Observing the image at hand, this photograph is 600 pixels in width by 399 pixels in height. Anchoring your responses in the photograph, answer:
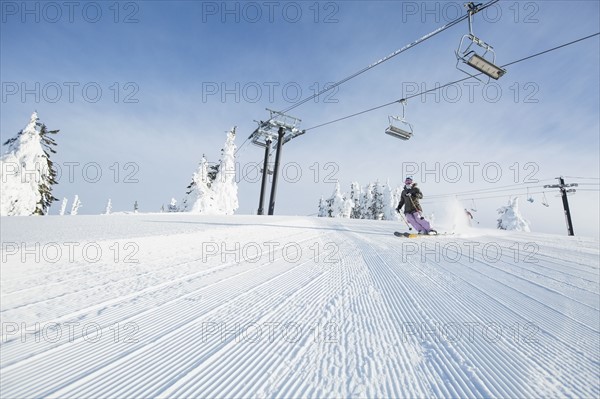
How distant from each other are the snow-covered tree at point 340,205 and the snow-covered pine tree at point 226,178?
25810 millimetres

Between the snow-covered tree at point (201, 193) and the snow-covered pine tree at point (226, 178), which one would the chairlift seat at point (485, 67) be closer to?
the snow-covered tree at point (201, 193)

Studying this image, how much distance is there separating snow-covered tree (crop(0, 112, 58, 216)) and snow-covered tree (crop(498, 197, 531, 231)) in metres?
54.9

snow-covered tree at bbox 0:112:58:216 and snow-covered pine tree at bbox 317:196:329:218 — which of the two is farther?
snow-covered pine tree at bbox 317:196:329:218

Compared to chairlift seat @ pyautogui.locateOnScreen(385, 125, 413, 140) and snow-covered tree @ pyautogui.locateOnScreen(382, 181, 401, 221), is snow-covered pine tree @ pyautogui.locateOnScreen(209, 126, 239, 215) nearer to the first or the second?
chairlift seat @ pyautogui.locateOnScreen(385, 125, 413, 140)

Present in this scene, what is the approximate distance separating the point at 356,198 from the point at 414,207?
181ft

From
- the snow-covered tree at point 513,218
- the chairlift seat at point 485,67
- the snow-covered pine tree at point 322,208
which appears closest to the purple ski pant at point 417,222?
the chairlift seat at point 485,67

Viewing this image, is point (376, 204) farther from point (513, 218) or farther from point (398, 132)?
point (398, 132)

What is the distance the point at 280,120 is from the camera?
22.2m

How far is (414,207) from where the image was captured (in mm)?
9688

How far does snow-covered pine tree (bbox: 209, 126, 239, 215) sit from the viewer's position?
36094mm

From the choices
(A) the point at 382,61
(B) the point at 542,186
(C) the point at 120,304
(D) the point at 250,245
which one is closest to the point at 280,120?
(A) the point at 382,61

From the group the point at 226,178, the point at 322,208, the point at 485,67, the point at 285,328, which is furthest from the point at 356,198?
the point at 285,328

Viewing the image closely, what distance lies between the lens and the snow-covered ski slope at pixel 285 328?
1.49 m

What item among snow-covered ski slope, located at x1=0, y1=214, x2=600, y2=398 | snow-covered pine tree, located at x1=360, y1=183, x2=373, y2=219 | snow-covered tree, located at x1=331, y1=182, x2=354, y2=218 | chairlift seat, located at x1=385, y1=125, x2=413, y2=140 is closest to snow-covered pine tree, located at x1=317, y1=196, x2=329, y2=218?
snow-covered tree, located at x1=331, y1=182, x2=354, y2=218
